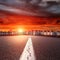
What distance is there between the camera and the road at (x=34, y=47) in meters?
1.21

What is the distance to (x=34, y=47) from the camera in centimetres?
124

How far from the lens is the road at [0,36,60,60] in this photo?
1206 mm

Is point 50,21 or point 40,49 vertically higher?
point 50,21

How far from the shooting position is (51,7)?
127 cm

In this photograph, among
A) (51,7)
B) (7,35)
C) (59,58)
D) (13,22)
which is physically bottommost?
Result: (59,58)

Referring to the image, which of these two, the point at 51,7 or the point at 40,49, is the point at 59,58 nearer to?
the point at 40,49

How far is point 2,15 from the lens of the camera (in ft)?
4.16

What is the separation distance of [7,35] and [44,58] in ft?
1.13

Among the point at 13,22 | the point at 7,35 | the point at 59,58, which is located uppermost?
the point at 13,22

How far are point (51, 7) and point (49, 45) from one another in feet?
1.02

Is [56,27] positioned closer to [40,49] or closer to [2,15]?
[40,49]

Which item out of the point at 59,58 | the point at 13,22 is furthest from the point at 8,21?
the point at 59,58

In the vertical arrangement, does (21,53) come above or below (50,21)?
below

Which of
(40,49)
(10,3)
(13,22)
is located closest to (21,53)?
(40,49)
